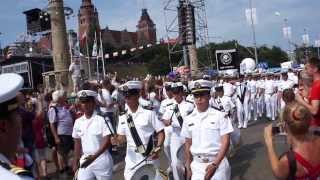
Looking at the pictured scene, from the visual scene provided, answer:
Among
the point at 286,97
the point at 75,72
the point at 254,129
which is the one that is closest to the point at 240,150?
the point at 286,97

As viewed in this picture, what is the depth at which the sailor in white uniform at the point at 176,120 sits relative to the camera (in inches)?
387

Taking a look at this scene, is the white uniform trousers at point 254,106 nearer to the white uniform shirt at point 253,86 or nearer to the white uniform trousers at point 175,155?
the white uniform shirt at point 253,86

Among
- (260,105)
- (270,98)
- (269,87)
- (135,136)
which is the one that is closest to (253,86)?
(269,87)

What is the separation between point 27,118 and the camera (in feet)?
34.0

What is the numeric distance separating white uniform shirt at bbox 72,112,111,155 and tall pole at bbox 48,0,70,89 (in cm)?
2671

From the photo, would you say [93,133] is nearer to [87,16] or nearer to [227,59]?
[227,59]

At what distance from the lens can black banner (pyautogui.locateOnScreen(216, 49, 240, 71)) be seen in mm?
32062

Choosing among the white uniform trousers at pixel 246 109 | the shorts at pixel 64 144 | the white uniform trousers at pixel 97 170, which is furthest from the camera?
the white uniform trousers at pixel 246 109

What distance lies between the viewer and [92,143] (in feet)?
24.2

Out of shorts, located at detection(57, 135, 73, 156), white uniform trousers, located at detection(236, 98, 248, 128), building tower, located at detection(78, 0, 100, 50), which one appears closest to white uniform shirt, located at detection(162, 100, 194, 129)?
shorts, located at detection(57, 135, 73, 156)

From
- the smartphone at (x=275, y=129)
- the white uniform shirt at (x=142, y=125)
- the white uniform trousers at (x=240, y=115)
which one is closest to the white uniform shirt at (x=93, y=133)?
the white uniform shirt at (x=142, y=125)

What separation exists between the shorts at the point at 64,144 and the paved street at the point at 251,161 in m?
1.21

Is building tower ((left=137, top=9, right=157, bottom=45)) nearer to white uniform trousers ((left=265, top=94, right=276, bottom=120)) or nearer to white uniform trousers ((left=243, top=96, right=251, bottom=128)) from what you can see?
white uniform trousers ((left=265, top=94, right=276, bottom=120))

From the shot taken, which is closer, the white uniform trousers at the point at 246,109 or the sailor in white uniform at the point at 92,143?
the sailor in white uniform at the point at 92,143
